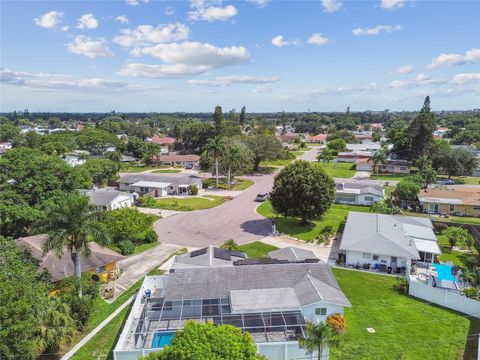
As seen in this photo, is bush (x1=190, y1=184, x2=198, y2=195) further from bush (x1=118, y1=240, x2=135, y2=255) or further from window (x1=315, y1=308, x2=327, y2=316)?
window (x1=315, y1=308, x2=327, y2=316)

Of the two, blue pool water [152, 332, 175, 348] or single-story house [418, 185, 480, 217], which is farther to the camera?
single-story house [418, 185, 480, 217]

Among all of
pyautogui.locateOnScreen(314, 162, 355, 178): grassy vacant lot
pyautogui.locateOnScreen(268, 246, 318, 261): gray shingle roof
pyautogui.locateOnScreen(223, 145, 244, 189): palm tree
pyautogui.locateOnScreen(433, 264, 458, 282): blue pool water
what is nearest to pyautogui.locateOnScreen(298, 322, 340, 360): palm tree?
pyautogui.locateOnScreen(268, 246, 318, 261): gray shingle roof

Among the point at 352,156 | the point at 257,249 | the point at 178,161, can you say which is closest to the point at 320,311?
the point at 257,249

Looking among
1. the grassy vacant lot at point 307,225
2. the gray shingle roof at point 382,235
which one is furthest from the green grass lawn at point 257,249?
the gray shingle roof at point 382,235

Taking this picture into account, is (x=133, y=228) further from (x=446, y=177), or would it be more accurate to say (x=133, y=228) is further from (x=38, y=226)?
(x=446, y=177)

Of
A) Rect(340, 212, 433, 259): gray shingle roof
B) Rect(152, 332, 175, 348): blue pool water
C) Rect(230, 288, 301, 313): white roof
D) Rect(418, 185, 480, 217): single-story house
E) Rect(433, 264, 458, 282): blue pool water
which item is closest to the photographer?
Rect(152, 332, 175, 348): blue pool water

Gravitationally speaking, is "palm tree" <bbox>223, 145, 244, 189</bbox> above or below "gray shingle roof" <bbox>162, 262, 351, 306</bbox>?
above
